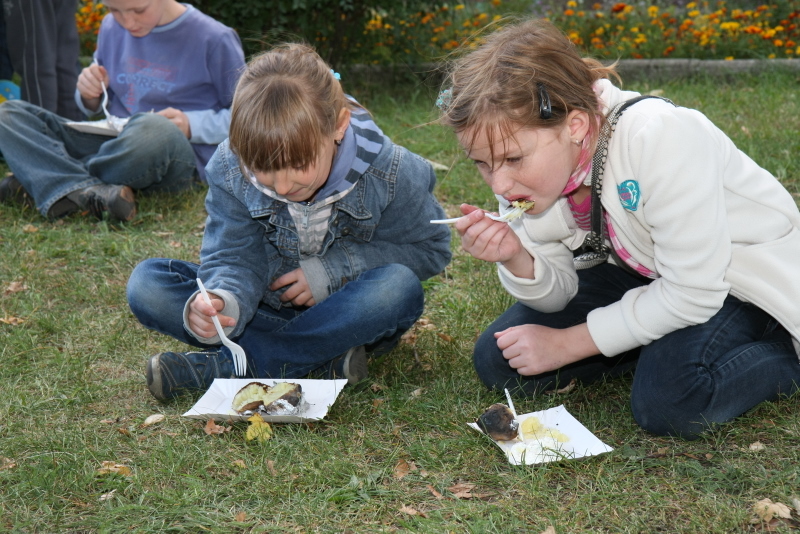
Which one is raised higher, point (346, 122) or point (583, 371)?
point (346, 122)

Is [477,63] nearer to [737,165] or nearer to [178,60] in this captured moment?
[737,165]

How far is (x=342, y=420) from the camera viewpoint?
215cm

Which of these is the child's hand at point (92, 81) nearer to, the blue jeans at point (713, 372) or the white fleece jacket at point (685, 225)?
the white fleece jacket at point (685, 225)

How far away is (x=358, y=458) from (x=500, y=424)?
1.13ft

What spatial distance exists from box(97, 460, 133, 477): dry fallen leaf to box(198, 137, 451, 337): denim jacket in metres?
0.49

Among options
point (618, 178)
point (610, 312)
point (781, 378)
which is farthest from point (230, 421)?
point (781, 378)

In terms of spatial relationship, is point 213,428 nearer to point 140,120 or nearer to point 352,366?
point 352,366

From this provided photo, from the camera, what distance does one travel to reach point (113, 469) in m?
1.92

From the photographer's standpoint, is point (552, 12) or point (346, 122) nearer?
point (346, 122)

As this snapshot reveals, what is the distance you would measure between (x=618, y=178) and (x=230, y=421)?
44.5 inches

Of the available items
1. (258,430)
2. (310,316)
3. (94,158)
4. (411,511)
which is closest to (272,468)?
(258,430)

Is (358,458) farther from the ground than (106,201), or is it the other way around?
(358,458)

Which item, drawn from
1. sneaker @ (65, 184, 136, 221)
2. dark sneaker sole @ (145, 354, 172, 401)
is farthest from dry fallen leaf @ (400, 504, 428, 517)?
sneaker @ (65, 184, 136, 221)

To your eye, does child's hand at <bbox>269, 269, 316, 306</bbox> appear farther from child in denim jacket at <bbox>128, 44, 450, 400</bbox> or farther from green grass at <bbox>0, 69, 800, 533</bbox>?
green grass at <bbox>0, 69, 800, 533</bbox>
